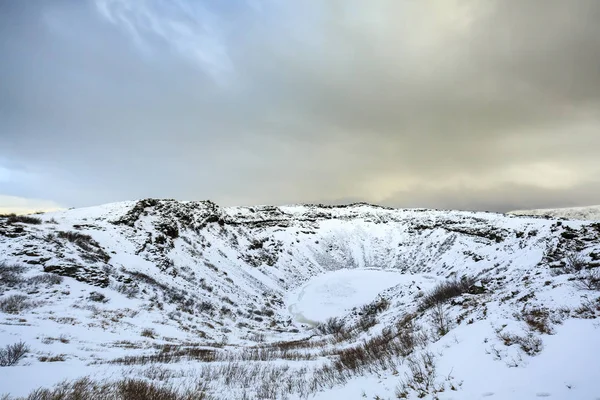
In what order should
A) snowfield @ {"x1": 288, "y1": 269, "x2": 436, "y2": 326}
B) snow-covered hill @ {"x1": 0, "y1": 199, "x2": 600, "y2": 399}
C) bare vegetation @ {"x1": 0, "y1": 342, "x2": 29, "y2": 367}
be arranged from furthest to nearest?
snowfield @ {"x1": 288, "y1": 269, "x2": 436, "y2": 326}
bare vegetation @ {"x1": 0, "y1": 342, "x2": 29, "y2": 367}
snow-covered hill @ {"x1": 0, "y1": 199, "x2": 600, "y2": 399}

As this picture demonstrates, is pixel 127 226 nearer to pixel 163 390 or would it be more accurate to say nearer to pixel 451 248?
pixel 163 390

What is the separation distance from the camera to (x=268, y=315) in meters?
39.0

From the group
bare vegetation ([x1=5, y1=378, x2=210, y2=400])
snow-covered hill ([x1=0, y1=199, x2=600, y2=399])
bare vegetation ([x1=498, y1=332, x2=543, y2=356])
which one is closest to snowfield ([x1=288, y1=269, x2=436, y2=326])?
snow-covered hill ([x1=0, y1=199, x2=600, y2=399])

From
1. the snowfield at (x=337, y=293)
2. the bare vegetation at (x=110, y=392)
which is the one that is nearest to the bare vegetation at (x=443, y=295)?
the bare vegetation at (x=110, y=392)

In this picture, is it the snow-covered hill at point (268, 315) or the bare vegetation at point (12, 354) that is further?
the bare vegetation at point (12, 354)

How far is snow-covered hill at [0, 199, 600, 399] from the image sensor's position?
642cm

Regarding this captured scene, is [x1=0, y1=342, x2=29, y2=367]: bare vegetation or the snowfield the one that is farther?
the snowfield

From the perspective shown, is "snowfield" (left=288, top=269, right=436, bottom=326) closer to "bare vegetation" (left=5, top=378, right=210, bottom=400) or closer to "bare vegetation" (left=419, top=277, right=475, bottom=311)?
"bare vegetation" (left=419, top=277, right=475, bottom=311)

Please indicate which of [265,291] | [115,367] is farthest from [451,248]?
[115,367]

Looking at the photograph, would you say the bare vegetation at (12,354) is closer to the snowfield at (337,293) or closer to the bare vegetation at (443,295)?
the bare vegetation at (443,295)

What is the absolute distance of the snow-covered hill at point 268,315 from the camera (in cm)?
642

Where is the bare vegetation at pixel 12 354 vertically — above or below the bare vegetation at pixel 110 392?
Answer: below

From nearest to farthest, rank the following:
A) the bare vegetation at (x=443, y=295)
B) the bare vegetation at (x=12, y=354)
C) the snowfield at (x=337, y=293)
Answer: the bare vegetation at (x=12, y=354) < the bare vegetation at (x=443, y=295) < the snowfield at (x=337, y=293)

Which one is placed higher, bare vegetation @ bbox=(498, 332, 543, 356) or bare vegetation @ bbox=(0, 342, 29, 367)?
bare vegetation @ bbox=(498, 332, 543, 356)
